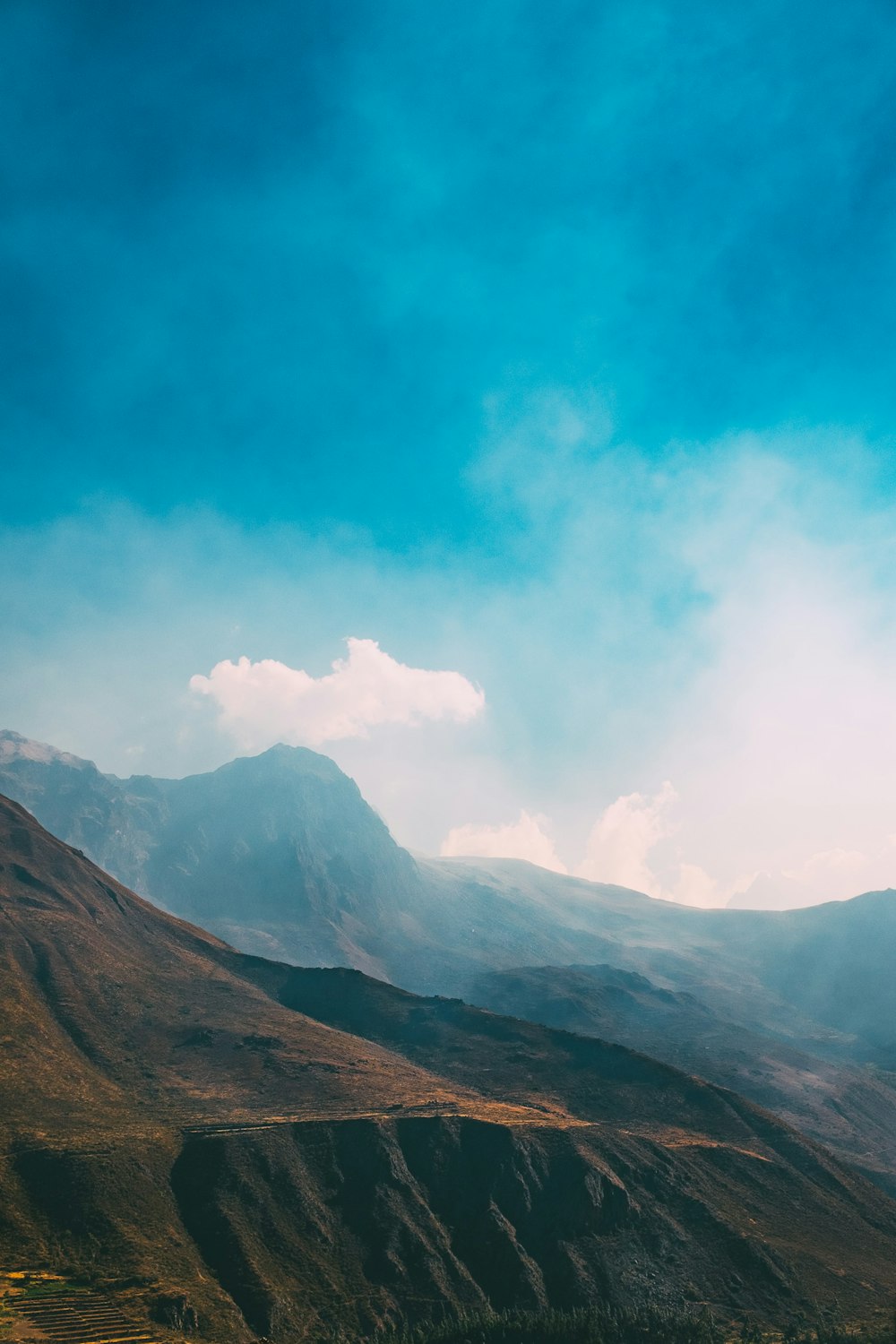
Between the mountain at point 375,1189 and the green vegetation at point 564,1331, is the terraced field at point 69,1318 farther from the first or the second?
the green vegetation at point 564,1331

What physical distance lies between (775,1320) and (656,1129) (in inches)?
2066

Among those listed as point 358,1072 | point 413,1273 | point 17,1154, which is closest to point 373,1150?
point 413,1273

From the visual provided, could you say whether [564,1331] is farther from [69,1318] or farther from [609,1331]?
[69,1318]

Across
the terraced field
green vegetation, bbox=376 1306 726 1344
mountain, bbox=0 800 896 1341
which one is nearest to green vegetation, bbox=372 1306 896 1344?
green vegetation, bbox=376 1306 726 1344

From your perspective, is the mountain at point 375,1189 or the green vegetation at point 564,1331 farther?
the mountain at point 375,1189

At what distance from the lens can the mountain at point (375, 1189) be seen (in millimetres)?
97062

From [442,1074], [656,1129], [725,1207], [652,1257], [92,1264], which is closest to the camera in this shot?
[92,1264]

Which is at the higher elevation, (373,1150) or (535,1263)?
(373,1150)

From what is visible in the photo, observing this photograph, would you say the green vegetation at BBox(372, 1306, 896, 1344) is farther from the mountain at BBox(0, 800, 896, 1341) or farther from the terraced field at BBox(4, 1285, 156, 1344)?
the terraced field at BBox(4, 1285, 156, 1344)

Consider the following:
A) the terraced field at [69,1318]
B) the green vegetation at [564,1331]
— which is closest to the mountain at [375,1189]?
the terraced field at [69,1318]

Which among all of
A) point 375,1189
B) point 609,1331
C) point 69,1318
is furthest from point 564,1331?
point 69,1318

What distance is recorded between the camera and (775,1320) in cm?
9662

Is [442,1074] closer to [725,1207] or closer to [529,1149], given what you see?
[529,1149]

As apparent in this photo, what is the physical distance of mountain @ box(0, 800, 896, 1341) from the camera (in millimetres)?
97062
